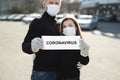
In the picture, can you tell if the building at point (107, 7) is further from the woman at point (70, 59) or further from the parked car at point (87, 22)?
the woman at point (70, 59)

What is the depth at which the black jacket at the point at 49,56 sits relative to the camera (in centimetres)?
397

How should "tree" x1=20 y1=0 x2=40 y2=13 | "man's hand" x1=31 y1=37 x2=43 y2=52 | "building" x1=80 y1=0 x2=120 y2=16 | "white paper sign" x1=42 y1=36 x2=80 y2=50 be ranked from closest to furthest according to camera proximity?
"man's hand" x1=31 y1=37 x2=43 y2=52 < "white paper sign" x1=42 y1=36 x2=80 y2=50 < "building" x1=80 y1=0 x2=120 y2=16 < "tree" x1=20 y1=0 x2=40 y2=13

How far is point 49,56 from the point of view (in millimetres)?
3973

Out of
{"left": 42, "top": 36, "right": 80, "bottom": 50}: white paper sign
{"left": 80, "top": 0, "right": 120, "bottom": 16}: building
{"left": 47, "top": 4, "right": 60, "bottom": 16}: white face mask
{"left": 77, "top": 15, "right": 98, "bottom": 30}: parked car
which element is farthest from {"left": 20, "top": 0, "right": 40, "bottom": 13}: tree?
{"left": 42, "top": 36, "right": 80, "bottom": 50}: white paper sign

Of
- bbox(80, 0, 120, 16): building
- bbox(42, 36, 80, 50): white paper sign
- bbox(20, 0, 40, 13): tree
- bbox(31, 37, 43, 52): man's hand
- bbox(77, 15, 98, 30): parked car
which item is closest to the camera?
bbox(31, 37, 43, 52): man's hand

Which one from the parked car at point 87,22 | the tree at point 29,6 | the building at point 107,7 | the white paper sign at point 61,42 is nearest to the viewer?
the white paper sign at point 61,42

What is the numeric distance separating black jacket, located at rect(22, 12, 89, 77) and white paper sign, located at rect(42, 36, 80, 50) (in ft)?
0.18

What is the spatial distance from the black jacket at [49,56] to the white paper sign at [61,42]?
55mm

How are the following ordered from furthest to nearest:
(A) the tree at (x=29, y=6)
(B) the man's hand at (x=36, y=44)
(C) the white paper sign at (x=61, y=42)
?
(A) the tree at (x=29, y=6) → (C) the white paper sign at (x=61, y=42) → (B) the man's hand at (x=36, y=44)

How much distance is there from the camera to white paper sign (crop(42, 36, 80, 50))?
3.96m

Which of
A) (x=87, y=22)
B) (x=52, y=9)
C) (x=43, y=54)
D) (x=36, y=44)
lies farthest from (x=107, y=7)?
(x=36, y=44)

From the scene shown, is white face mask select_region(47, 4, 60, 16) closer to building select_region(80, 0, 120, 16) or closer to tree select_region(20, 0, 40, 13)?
building select_region(80, 0, 120, 16)

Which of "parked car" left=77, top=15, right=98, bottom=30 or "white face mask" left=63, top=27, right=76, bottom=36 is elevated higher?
"white face mask" left=63, top=27, right=76, bottom=36

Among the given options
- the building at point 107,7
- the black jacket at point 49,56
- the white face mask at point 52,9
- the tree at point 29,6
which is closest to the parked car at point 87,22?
the building at point 107,7
